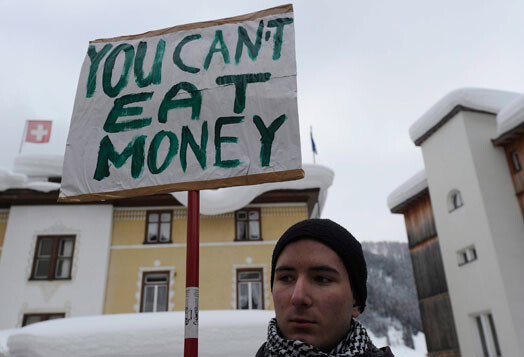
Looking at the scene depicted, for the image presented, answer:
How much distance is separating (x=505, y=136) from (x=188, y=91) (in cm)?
1703

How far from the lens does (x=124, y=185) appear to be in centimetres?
314

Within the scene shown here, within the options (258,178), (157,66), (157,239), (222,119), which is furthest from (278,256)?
(157,239)

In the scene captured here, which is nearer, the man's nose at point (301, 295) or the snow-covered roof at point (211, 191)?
the man's nose at point (301, 295)

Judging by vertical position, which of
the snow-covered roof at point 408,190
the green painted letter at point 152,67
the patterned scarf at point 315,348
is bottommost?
the patterned scarf at point 315,348

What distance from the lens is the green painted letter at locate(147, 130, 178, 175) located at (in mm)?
3107

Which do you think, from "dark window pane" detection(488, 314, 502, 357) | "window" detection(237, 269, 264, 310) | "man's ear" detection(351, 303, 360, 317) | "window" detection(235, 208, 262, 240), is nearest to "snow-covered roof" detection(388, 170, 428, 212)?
"dark window pane" detection(488, 314, 502, 357)

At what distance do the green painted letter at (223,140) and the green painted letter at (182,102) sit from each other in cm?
20

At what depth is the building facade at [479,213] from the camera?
15.5 m

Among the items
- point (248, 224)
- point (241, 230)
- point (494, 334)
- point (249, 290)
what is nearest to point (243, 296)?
point (249, 290)

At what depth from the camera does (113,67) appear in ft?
11.8

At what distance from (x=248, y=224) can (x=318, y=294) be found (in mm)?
16448

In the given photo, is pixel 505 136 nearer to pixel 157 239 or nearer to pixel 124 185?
pixel 157 239

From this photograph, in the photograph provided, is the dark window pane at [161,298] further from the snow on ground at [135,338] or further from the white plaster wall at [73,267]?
the snow on ground at [135,338]

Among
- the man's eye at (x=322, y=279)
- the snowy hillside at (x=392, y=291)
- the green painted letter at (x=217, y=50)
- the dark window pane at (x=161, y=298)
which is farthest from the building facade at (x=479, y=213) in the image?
the snowy hillside at (x=392, y=291)
